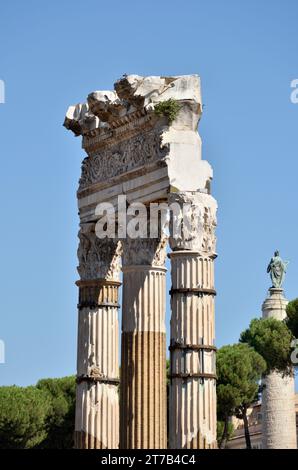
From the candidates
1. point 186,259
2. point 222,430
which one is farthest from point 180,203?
point 222,430

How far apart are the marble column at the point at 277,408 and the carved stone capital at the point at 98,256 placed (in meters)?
42.4

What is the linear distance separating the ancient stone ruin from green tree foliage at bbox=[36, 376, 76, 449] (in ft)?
82.5

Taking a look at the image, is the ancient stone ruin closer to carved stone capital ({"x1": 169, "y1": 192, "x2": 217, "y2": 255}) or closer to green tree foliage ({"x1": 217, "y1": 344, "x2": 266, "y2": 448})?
carved stone capital ({"x1": 169, "y1": 192, "x2": 217, "y2": 255})

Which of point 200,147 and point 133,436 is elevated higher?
point 200,147

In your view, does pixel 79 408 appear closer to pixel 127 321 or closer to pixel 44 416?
pixel 127 321

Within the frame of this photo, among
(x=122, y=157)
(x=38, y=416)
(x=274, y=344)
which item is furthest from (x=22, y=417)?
(x=122, y=157)

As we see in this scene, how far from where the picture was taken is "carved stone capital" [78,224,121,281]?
1006 inches

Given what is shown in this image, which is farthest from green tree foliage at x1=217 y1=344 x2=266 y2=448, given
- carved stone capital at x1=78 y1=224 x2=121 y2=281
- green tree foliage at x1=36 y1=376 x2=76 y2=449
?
carved stone capital at x1=78 y1=224 x2=121 y2=281

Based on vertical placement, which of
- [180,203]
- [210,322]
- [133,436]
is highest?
[180,203]

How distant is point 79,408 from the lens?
25047 mm

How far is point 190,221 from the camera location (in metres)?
22.5

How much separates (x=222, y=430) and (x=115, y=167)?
30.8 metres

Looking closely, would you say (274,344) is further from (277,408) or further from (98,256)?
(98,256)

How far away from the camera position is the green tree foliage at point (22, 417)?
48.9 metres
